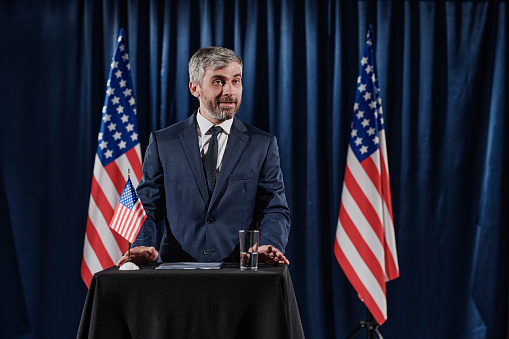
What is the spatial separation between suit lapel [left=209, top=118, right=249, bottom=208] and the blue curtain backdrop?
200cm

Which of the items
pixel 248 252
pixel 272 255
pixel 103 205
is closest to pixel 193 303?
pixel 248 252

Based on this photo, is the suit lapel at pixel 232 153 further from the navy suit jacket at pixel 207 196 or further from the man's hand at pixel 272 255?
the man's hand at pixel 272 255

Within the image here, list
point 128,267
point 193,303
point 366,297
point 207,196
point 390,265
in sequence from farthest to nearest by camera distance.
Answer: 1. point 390,265
2. point 366,297
3. point 207,196
4. point 128,267
5. point 193,303

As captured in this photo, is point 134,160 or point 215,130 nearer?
point 215,130

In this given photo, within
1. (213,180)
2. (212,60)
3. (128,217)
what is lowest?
(128,217)

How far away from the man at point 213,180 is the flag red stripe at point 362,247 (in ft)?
5.28

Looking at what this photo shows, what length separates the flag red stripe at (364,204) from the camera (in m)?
3.71

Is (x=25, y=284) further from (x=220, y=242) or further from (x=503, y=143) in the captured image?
(x=503, y=143)

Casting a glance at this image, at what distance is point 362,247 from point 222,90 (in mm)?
1950

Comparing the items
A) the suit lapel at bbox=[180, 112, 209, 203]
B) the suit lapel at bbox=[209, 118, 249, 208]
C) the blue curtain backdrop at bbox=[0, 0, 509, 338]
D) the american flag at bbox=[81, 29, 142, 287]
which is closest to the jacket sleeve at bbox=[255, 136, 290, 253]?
the suit lapel at bbox=[209, 118, 249, 208]

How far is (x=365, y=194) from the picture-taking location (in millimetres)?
3760

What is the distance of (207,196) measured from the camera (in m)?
2.12

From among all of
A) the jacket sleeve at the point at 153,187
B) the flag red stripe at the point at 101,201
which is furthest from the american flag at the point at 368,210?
the jacket sleeve at the point at 153,187

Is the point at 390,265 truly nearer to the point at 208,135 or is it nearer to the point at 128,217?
the point at 208,135
